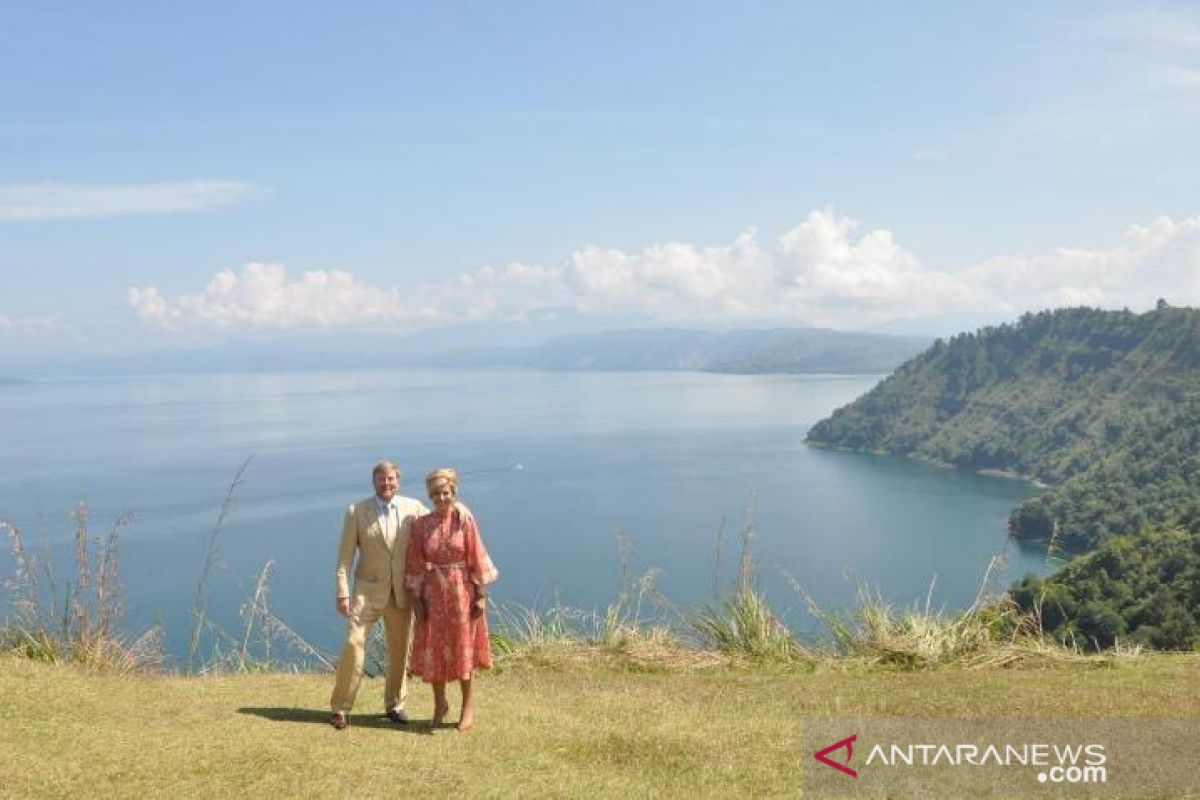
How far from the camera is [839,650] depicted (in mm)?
7215

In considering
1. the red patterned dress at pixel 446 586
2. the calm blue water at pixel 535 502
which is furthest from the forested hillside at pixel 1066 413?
the red patterned dress at pixel 446 586

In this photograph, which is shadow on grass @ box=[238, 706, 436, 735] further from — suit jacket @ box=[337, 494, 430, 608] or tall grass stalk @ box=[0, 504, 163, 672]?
tall grass stalk @ box=[0, 504, 163, 672]

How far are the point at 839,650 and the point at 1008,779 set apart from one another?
307 cm

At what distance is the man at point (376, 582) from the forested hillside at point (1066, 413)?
68681 mm

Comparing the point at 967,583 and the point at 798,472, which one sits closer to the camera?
the point at 967,583

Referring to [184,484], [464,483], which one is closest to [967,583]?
[464,483]

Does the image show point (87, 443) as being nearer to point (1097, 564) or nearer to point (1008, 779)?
point (1097, 564)

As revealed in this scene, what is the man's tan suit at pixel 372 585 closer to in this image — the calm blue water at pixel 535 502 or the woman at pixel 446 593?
the woman at pixel 446 593

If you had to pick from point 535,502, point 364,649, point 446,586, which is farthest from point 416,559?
point 535,502

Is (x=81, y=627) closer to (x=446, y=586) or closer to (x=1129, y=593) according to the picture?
(x=446, y=586)

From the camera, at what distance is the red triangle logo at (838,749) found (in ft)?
14.3

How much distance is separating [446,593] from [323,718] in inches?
41.7

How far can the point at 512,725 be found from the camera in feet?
17.0

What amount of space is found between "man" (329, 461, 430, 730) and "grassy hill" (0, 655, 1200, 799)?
0.62 feet
